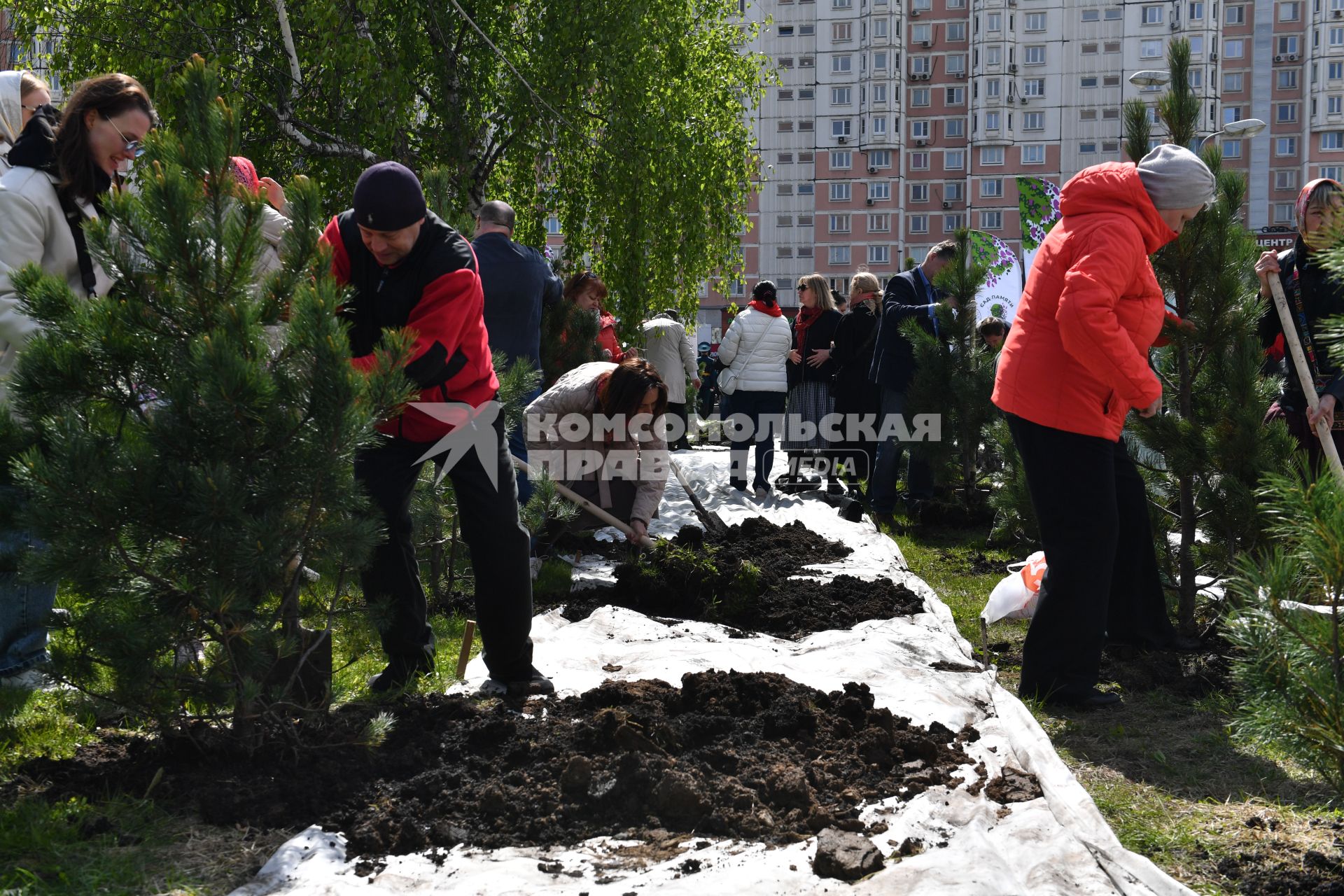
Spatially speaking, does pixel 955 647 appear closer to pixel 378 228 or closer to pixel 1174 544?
pixel 1174 544

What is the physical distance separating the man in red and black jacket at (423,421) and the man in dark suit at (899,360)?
497 centimetres

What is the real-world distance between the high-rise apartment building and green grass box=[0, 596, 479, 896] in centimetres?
6549

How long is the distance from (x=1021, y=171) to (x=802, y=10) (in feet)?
50.5

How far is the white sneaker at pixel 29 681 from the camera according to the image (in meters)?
2.77

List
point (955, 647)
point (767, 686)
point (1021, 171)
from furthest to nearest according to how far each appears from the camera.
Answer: point (1021, 171) < point (955, 647) < point (767, 686)

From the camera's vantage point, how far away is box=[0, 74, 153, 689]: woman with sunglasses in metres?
3.10

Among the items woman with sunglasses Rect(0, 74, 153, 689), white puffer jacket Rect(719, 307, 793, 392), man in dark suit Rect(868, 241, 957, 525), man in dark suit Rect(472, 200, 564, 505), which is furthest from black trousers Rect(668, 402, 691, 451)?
woman with sunglasses Rect(0, 74, 153, 689)

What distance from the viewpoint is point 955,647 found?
14.5 ft

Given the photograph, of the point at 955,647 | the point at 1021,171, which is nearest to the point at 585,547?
the point at 955,647

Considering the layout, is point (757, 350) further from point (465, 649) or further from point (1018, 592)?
point (465, 649)

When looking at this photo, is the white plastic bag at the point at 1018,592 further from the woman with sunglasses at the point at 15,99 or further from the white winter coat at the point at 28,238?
the woman with sunglasses at the point at 15,99

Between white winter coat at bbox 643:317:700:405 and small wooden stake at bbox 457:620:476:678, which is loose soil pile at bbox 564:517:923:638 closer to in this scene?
small wooden stake at bbox 457:620:476:678

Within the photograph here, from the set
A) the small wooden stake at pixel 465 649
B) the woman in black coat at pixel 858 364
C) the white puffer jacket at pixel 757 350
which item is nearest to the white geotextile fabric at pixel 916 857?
the small wooden stake at pixel 465 649

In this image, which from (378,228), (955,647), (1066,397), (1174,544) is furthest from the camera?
(1174,544)
